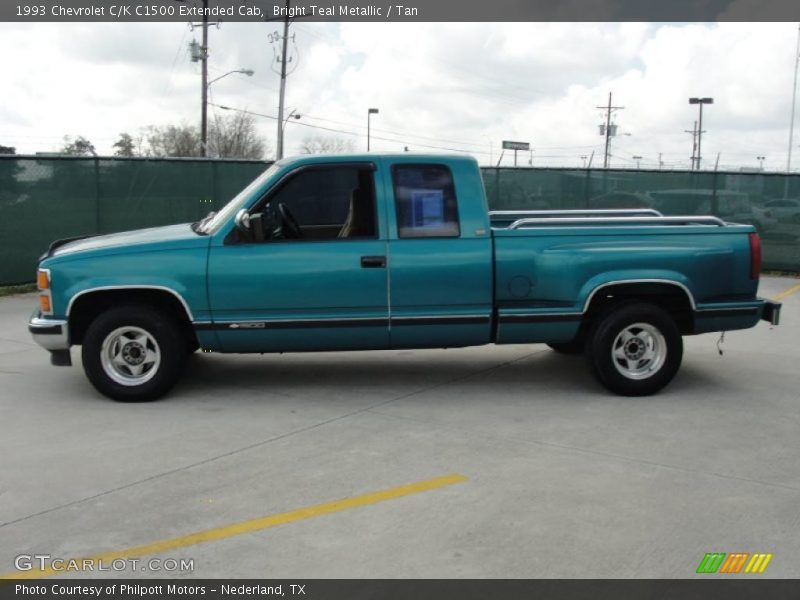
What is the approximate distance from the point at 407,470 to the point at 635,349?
8.97 feet

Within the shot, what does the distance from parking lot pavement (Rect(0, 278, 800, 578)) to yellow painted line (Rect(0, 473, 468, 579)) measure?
2cm

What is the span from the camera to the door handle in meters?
6.49

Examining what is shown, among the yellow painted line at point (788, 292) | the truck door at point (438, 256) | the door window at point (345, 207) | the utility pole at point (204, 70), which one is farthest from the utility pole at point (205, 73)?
the truck door at point (438, 256)

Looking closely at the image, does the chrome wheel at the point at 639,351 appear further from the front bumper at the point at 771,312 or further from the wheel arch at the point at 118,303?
the wheel arch at the point at 118,303

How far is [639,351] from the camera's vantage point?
6828 millimetres

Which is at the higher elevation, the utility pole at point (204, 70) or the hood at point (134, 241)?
the utility pole at point (204, 70)

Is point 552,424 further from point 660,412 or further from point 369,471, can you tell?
point 369,471

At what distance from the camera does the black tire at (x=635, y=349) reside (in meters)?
6.68

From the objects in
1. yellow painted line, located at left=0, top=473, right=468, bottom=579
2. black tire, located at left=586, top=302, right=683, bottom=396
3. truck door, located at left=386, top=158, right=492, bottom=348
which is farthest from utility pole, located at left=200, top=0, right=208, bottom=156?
yellow painted line, located at left=0, top=473, right=468, bottom=579

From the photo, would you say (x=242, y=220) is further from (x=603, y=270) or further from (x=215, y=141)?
(x=215, y=141)

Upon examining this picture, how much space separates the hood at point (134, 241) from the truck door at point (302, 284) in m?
0.31
